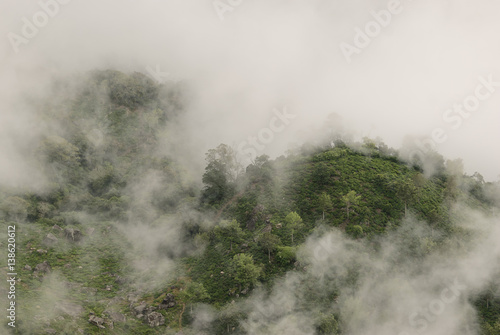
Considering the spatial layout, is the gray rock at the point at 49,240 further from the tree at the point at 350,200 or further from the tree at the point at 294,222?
the tree at the point at 350,200

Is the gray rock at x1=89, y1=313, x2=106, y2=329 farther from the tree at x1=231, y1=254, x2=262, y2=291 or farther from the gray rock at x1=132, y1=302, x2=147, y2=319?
the tree at x1=231, y1=254, x2=262, y2=291

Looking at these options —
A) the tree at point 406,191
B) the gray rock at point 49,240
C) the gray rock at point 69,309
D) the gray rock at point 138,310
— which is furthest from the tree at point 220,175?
the gray rock at point 69,309

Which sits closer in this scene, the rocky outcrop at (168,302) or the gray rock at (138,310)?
the gray rock at (138,310)

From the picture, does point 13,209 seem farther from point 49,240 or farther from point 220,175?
point 220,175

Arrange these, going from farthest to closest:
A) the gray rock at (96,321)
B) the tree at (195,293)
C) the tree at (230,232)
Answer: the tree at (230,232) < the tree at (195,293) < the gray rock at (96,321)

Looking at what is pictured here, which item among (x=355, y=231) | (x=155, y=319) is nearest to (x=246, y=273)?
(x=155, y=319)

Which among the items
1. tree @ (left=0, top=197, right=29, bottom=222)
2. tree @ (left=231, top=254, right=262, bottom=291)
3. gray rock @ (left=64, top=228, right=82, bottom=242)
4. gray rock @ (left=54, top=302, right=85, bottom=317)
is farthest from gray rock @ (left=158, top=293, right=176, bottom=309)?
tree @ (left=0, top=197, right=29, bottom=222)
